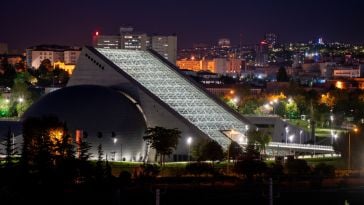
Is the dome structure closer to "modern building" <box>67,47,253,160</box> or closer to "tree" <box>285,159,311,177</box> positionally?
"modern building" <box>67,47,253,160</box>

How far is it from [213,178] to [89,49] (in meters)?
23.5

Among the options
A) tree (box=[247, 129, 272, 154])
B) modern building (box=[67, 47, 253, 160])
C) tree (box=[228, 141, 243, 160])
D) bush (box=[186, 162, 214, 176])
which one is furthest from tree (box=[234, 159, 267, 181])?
tree (box=[247, 129, 272, 154])

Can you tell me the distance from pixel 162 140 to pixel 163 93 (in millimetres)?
10249

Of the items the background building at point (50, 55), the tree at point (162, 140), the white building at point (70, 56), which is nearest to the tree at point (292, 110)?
the tree at point (162, 140)

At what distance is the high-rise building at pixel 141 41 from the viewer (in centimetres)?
17062

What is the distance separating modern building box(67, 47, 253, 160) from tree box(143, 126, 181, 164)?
8.70ft

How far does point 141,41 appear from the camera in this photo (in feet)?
576

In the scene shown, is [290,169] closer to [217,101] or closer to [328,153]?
[328,153]

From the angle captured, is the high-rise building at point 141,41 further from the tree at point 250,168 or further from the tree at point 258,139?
the tree at point 250,168

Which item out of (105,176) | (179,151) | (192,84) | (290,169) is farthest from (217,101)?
(105,176)

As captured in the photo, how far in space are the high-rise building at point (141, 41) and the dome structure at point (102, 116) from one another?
10404 centimetres

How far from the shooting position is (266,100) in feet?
344

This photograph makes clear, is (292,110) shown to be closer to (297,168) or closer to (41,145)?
(297,168)

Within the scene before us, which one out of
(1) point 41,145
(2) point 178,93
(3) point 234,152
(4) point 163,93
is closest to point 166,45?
(2) point 178,93
